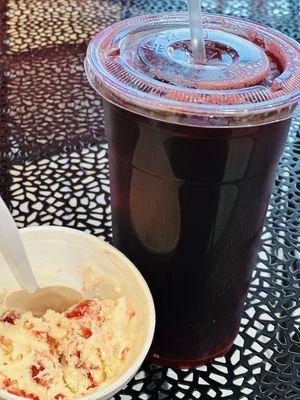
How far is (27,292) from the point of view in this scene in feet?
2.01

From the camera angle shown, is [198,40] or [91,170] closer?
[198,40]

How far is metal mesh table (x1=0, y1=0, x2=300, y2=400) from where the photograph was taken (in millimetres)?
621

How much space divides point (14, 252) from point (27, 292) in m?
0.06

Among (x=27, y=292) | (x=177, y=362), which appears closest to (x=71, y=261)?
(x=27, y=292)

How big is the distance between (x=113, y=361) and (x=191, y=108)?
0.24 metres

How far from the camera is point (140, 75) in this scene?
0.51m

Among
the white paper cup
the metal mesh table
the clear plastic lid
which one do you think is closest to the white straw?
the clear plastic lid

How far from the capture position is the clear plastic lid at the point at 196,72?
A: 473mm

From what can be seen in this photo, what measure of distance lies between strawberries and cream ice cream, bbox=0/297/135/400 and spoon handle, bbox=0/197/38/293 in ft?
0.11

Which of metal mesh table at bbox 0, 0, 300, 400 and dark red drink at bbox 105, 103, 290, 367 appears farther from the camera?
metal mesh table at bbox 0, 0, 300, 400

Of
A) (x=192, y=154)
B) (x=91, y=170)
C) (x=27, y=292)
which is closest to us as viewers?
(x=192, y=154)

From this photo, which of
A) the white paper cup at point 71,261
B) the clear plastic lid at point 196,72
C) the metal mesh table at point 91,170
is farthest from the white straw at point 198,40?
the metal mesh table at point 91,170

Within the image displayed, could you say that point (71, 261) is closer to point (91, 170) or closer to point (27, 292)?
point (27, 292)

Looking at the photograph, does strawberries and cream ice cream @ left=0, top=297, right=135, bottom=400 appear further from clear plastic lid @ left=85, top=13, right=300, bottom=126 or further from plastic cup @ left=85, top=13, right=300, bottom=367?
clear plastic lid @ left=85, top=13, right=300, bottom=126
